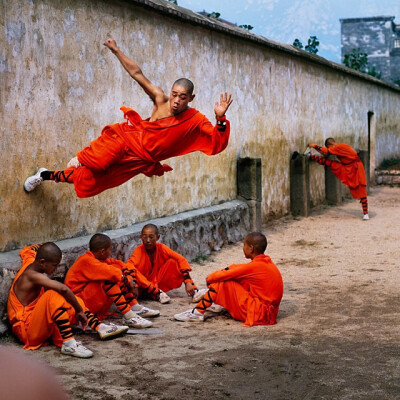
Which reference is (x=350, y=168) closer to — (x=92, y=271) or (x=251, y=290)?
(x=251, y=290)

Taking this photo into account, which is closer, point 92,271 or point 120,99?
point 92,271

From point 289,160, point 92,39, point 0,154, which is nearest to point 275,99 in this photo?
point 289,160

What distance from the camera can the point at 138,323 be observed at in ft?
16.2

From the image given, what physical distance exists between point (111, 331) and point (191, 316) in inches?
31.6

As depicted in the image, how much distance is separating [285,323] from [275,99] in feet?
20.6

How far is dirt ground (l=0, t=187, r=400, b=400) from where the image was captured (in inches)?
137

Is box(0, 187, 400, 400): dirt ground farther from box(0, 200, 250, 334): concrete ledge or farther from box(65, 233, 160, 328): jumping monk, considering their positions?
box(0, 200, 250, 334): concrete ledge

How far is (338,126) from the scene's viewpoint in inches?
567

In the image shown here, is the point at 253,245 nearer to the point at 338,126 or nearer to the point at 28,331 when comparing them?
the point at 28,331

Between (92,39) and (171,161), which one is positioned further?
(171,161)

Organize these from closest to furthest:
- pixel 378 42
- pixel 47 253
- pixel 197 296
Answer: pixel 47 253 < pixel 197 296 < pixel 378 42

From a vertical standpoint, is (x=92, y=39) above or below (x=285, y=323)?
above

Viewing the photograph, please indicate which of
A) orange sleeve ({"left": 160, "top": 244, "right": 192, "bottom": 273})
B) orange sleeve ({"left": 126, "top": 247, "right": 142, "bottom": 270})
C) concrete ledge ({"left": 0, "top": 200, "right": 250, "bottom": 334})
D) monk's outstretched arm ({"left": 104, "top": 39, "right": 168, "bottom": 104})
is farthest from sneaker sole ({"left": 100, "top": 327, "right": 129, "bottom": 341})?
monk's outstretched arm ({"left": 104, "top": 39, "right": 168, "bottom": 104})

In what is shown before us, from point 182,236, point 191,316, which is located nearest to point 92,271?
point 191,316
